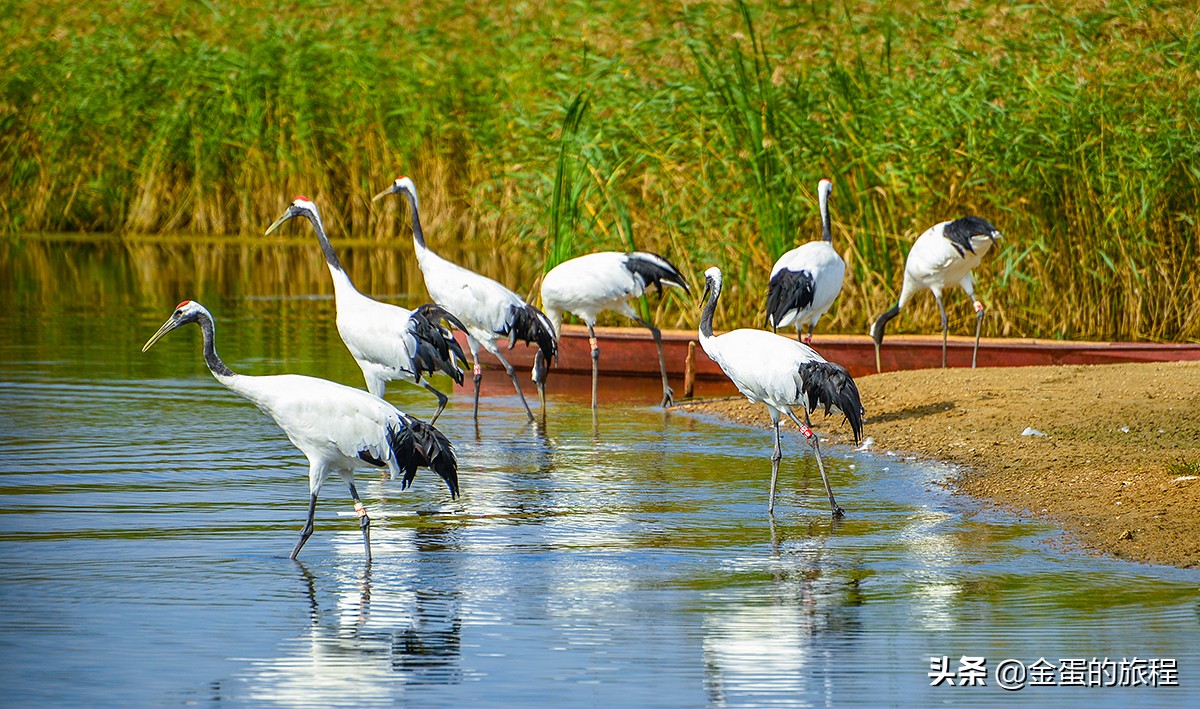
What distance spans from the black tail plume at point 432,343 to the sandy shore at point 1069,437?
8.40 ft

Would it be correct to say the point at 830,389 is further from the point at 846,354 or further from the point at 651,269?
the point at 846,354

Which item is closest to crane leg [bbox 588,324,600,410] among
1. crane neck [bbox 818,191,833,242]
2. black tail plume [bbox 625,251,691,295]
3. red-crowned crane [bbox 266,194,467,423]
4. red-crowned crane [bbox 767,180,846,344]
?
black tail plume [bbox 625,251,691,295]

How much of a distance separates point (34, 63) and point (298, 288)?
24.4ft

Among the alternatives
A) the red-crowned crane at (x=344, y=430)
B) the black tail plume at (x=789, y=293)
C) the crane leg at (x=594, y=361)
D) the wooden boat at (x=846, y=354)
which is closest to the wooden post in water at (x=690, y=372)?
the wooden boat at (x=846, y=354)

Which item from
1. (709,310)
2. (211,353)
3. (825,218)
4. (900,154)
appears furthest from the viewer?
(900,154)

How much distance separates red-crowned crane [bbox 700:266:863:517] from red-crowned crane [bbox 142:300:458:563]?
6.31ft

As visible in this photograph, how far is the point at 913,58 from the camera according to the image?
15.8 metres

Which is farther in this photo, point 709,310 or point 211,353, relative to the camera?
point 709,310

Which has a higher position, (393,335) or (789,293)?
(789,293)

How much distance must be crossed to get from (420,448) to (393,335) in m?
2.82


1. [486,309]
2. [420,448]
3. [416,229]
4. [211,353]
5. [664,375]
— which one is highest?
[416,229]

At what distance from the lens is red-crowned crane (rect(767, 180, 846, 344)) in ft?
40.9

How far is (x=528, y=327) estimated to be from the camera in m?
12.7

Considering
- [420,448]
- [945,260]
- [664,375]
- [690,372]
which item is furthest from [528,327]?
[420,448]
